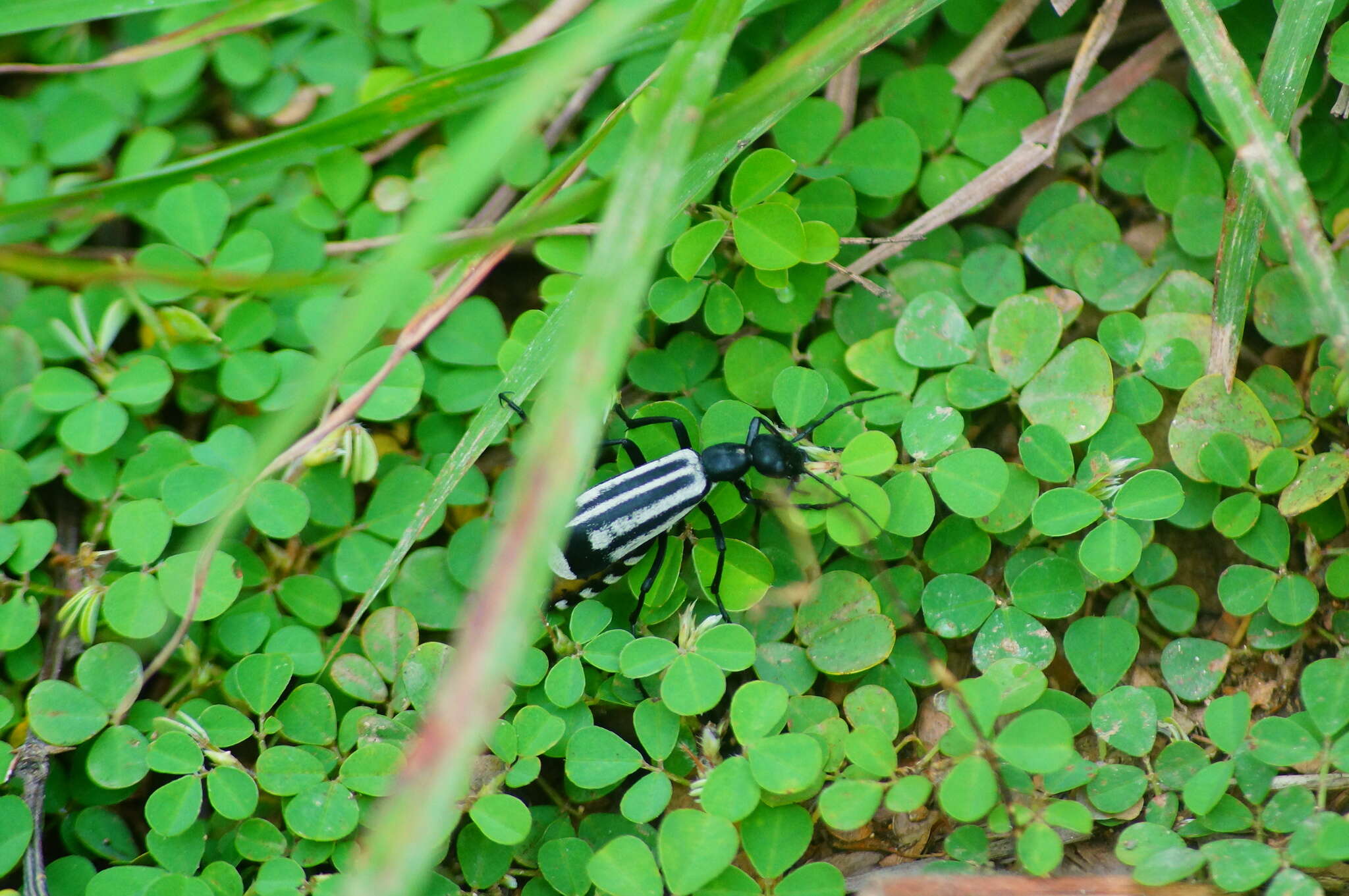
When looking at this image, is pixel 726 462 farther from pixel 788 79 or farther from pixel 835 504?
pixel 788 79

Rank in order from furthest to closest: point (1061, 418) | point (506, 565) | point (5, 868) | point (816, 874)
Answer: point (1061, 418) < point (5, 868) < point (816, 874) < point (506, 565)

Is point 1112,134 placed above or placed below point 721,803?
above

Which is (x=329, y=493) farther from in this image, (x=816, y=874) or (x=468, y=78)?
(x=816, y=874)

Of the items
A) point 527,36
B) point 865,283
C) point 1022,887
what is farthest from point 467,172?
point 1022,887

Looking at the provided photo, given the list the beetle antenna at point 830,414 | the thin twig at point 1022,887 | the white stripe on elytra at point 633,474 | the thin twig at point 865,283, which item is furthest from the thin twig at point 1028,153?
the thin twig at point 1022,887

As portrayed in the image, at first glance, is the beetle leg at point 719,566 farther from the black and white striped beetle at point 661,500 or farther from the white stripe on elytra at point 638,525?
the white stripe on elytra at point 638,525

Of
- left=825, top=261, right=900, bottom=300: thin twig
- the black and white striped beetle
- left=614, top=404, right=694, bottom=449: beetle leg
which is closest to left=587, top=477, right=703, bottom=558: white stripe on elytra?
the black and white striped beetle

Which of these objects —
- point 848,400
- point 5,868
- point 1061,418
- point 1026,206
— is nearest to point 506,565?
point 848,400
